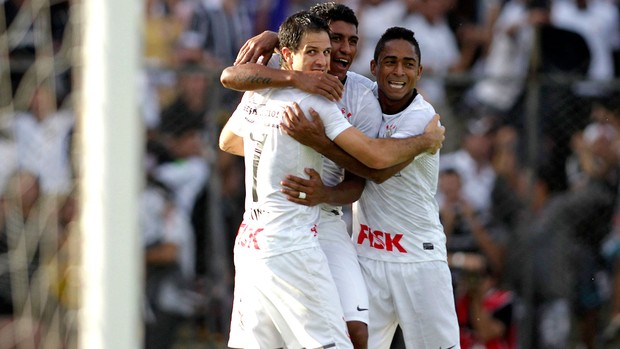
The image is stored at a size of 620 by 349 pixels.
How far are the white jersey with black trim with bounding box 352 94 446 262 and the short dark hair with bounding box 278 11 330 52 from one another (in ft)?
2.93

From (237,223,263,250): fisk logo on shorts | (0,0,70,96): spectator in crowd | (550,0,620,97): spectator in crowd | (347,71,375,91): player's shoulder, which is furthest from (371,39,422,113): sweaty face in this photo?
Answer: (550,0,620,97): spectator in crowd

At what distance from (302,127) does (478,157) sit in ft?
16.2

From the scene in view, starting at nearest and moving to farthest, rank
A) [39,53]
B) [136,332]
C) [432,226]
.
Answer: [136,332]
[432,226]
[39,53]

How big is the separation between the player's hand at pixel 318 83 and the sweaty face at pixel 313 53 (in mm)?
66

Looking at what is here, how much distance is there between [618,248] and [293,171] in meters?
5.79

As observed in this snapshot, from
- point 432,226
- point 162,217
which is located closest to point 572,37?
point 162,217

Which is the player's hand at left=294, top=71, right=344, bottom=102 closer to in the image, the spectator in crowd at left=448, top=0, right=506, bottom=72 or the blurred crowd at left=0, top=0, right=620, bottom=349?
the blurred crowd at left=0, top=0, right=620, bottom=349

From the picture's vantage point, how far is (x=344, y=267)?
6645 mm

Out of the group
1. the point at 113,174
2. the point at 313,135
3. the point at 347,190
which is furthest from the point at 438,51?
the point at 113,174

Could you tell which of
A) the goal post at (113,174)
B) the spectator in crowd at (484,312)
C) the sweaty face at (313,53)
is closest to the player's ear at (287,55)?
the sweaty face at (313,53)

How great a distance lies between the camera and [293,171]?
6.39 metres

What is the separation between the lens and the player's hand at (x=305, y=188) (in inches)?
251

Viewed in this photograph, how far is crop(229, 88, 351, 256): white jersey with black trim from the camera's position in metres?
6.35

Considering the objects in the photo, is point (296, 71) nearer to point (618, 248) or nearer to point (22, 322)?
point (22, 322)
